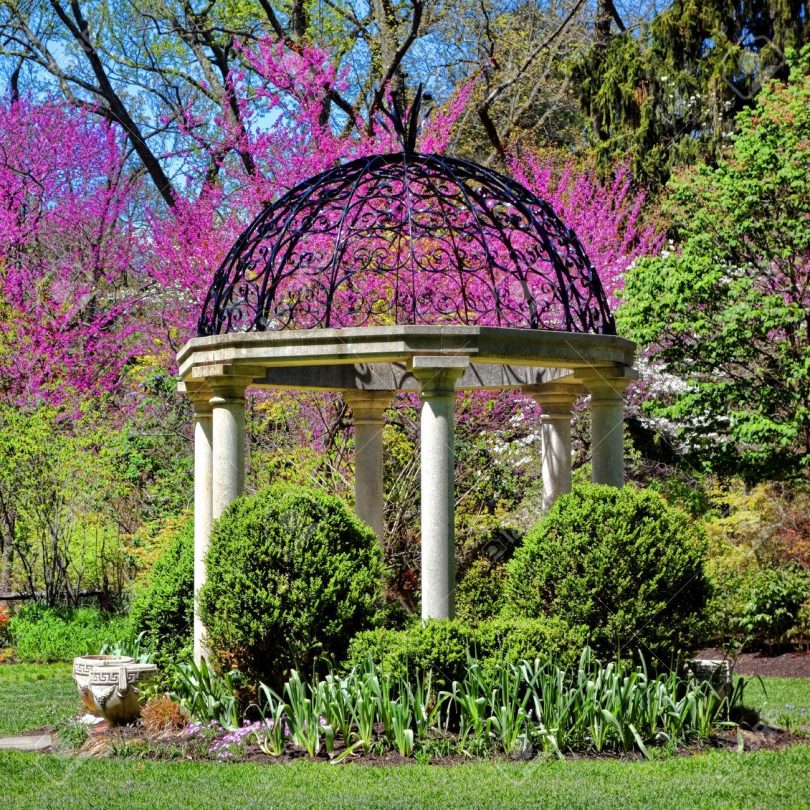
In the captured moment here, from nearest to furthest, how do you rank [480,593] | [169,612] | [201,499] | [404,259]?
[201,499]
[169,612]
[480,593]
[404,259]

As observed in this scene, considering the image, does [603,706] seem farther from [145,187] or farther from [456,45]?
[145,187]

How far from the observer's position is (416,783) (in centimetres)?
699

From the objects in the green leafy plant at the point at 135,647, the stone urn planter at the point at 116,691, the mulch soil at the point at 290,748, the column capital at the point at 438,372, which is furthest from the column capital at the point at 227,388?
the mulch soil at the point at 290,748

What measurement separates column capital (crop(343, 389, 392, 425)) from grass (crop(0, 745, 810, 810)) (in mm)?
4538

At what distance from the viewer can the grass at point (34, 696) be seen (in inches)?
390

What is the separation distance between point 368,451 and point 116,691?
3663mm

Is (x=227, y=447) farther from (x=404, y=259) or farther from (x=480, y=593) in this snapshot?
(x=404, y=259)

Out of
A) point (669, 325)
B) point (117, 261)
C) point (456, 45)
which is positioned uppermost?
point (456, 45)

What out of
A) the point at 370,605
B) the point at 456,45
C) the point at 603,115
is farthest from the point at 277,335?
the point at 456,45

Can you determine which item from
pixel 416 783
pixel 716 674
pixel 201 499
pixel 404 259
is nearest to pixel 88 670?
pixel 201 499

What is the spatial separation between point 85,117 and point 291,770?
16.9 metres

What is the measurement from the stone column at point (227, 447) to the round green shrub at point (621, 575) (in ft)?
8.17

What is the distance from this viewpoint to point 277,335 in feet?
29.3

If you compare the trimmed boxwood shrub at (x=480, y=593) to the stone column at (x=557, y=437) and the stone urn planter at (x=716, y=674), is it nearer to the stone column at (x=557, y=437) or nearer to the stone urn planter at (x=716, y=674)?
the stone column at (x=557, y=437)
